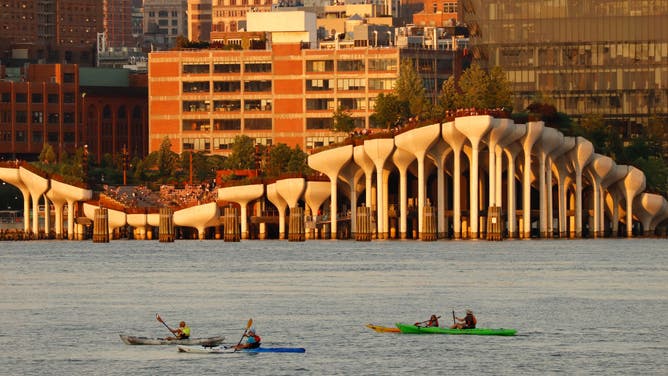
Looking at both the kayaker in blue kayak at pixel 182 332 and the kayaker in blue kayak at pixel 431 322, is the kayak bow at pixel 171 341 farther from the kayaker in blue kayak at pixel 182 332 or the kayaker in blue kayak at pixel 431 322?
the kayaker in blue kayak at pixel 431 322

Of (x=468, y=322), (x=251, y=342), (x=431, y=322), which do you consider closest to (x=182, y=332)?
(x=251, y=342)

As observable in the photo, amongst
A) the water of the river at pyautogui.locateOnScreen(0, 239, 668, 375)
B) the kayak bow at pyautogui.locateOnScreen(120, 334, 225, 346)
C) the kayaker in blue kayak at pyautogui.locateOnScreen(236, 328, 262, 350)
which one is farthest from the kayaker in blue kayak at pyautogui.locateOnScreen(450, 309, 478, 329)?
the kayak bow at pyautogui.locateOnScreen(120, 334, 225, 346)

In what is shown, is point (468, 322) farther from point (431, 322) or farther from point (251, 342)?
point (251, 342)

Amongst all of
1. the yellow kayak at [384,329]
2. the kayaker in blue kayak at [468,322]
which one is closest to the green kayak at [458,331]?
the kayaker in blue kayak at [468,322]

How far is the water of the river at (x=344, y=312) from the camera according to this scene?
110625 mm

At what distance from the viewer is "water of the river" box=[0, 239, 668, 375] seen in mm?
110625

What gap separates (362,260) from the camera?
198 metres

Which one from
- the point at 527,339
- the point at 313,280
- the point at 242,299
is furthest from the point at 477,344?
the point at 313,280

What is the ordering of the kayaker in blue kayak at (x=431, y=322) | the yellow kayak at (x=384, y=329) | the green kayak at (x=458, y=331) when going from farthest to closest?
the yellow kayak at (x=384, y=329) < the kayaker in blue kayak at (x=431, y=322) < the green kayak at (x=458, y=331)

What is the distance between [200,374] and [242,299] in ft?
138

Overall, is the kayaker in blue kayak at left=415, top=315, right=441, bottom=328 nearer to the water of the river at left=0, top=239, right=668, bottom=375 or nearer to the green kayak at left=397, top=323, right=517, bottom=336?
the green kayak at left=397, top=323, right=517, bottom=336

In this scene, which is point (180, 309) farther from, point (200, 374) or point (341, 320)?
point (200, 374)

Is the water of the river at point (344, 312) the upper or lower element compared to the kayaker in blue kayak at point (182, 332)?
lower

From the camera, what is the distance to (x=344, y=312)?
137250 millimetres
